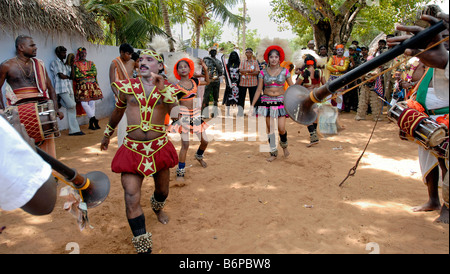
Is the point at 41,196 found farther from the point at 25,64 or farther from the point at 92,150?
the point at 92,150

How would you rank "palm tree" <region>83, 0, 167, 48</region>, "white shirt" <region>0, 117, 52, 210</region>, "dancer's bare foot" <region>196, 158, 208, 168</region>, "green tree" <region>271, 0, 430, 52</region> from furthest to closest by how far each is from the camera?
1. "green tree" <region>271, 0, 430, 52</region>
2. "palm tree" <region>83, 0, 167, 48</region>
3. "dancer's bare foot" <region>196, 158, 208, 168</region>
4. "white shirt" <region>0, 117, 52, 210</region>

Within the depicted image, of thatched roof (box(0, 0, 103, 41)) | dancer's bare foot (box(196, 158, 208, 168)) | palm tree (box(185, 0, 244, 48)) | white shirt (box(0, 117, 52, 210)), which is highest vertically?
palm tree (box(185, 0, 244, 48))

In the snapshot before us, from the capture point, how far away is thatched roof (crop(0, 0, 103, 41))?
6.35 meters

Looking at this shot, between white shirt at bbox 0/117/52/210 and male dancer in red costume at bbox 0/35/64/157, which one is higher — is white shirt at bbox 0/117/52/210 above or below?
below

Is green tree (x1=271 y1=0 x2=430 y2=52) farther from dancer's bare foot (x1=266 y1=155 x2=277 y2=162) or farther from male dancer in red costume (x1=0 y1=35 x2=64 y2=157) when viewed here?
male dancer in red costume (x1=0 y1=35 x2=64 y2=157)

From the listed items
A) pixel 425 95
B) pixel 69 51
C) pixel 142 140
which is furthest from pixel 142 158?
pixel 69 51

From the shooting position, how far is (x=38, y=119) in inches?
152

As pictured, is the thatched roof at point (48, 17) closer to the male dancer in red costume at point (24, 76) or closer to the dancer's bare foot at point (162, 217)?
the male dancer in red costume at point (24, 76)

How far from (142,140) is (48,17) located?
20.1 ft

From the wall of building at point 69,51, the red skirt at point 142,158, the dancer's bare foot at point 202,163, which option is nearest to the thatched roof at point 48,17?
the wall of building at point 69,51

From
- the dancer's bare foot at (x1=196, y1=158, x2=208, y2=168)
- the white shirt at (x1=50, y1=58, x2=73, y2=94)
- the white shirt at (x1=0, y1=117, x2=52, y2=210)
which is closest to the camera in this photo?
the white shirt at (x1=0, y1=117, x2=52, y2=210)

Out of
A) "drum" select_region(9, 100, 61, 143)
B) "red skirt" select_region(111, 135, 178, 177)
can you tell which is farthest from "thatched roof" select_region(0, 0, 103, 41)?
"red skirt" select_region(111, 135, 178, 177)

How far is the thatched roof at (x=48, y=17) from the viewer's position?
6.35 metres

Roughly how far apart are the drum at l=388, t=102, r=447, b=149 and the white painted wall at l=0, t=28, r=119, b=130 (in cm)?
714
